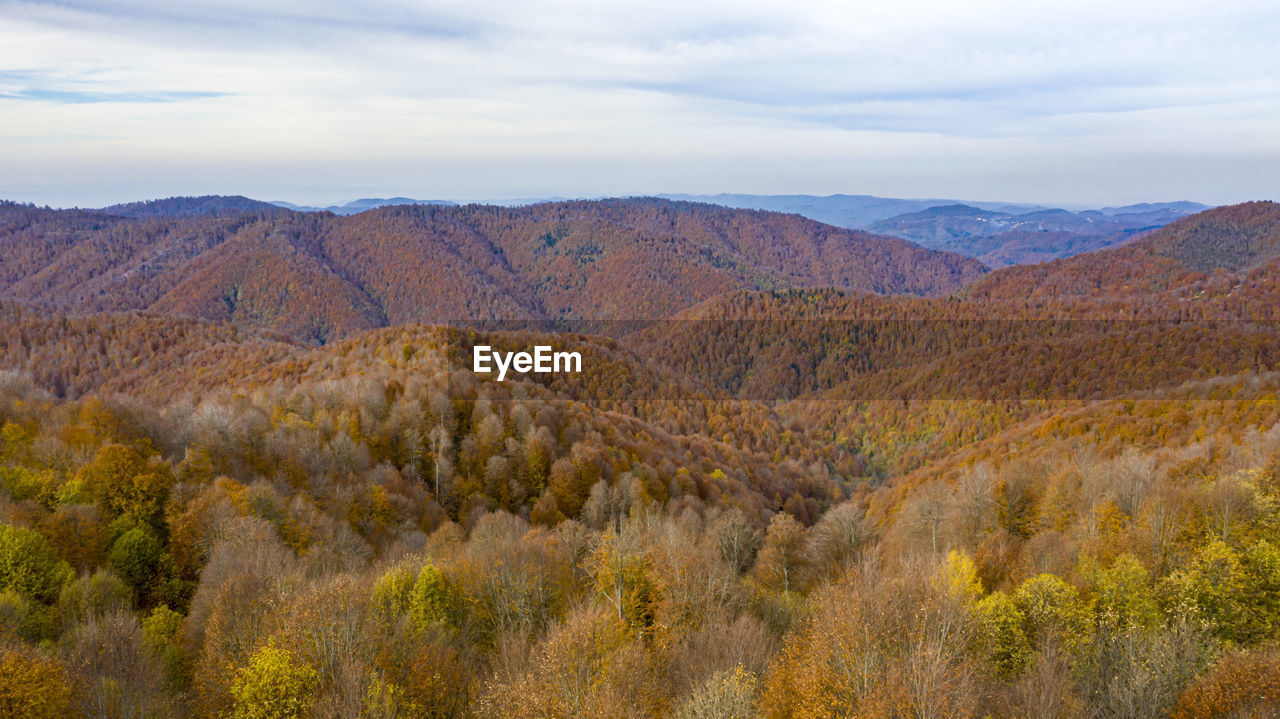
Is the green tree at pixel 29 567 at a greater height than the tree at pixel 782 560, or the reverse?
the green tree at pixel 29 567

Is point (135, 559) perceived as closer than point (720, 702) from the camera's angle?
No

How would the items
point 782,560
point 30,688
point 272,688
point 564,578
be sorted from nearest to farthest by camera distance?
point 30,688, point 272,688, point 564,578, point 782,560

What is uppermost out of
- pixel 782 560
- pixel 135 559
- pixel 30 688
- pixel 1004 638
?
pixel 30 688

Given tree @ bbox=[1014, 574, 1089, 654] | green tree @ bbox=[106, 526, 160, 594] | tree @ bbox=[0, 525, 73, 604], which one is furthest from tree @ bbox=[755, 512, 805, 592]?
tree @ bbox=[0, 525, 73, 604]

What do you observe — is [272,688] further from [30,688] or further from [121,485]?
[121,485]

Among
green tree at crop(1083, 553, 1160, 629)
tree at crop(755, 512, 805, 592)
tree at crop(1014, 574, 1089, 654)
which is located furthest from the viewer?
tree at crop(755, 512, 805, 592)

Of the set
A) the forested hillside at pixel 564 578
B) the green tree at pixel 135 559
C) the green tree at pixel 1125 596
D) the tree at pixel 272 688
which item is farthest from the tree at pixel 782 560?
the green tree at pixel 135 559

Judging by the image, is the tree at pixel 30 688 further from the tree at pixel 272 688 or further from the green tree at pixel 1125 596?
the green tree at pixel 1125 596

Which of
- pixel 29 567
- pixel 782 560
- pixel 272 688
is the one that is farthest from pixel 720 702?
pixel 29 567

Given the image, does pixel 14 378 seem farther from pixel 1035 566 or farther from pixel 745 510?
pixel 1035 566

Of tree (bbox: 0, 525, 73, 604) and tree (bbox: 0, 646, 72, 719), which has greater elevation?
tree (bbox: 0, 646, 72, 719)

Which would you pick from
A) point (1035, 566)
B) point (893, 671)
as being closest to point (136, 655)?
point (893, 671)

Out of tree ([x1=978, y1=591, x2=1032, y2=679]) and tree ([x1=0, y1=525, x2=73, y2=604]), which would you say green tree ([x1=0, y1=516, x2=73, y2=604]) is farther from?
tree ([x1=978, y1=591, x2=1032, y2=679])
